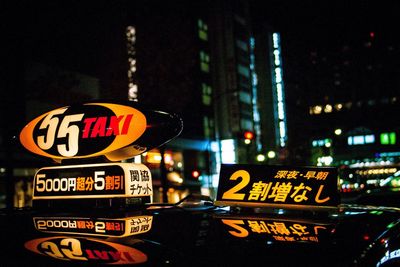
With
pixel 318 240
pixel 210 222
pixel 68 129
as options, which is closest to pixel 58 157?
pixel 68 129

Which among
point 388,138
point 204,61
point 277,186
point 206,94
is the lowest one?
point 277,186

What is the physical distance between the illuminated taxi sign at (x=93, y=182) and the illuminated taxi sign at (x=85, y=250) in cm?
112

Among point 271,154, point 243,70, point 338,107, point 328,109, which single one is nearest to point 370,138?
point 328,109

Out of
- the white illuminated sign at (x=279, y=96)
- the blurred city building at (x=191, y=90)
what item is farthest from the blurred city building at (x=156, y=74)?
the white illuminated sign at (x=279, y=96)

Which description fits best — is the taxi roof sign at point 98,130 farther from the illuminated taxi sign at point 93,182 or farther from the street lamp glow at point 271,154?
the street lamp glow at point 271,154

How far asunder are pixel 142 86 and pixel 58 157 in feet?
51.9

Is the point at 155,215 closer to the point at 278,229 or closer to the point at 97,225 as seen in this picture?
the point at 97,225

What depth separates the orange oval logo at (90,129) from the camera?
Answer: 12.9ft

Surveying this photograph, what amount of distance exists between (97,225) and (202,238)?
665 mm

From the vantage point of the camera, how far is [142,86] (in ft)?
65.0

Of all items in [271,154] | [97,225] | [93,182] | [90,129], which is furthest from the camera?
[271,154]

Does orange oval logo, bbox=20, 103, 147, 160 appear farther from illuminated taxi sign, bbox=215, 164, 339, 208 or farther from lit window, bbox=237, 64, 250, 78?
lit window, bbox=237, 64, 250, 78

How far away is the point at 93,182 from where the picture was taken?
11.3 ft

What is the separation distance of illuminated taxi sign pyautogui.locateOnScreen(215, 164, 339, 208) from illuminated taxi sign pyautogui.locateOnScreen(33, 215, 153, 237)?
0.63 metres
